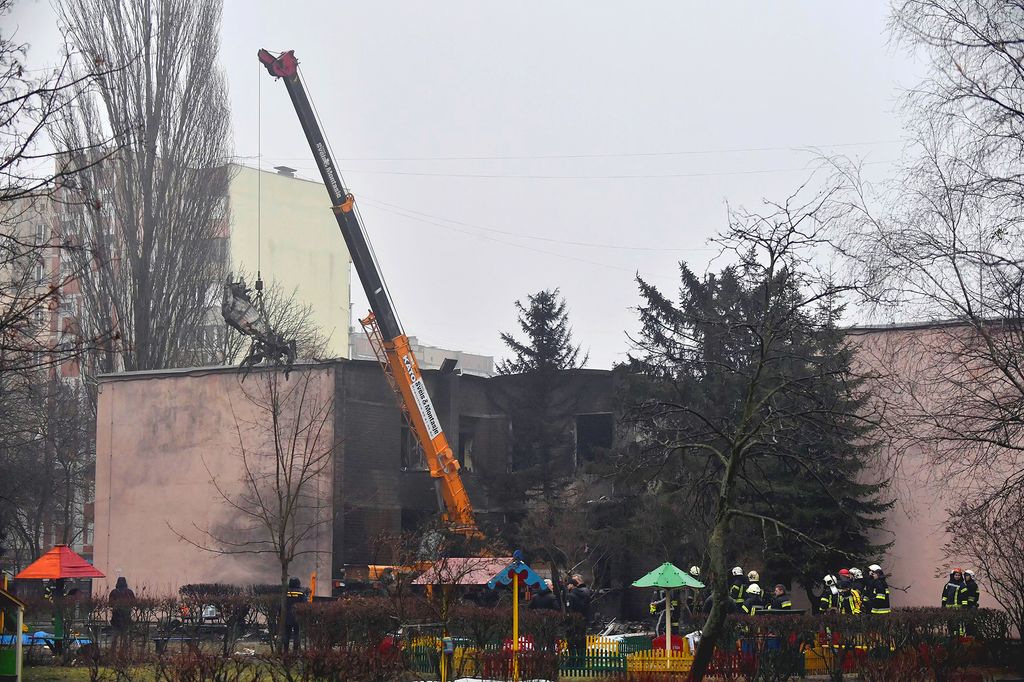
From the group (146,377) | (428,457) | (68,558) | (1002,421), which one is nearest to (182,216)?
(146,377)

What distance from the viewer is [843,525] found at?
1312 inches

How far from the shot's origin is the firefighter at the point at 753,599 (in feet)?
78.3

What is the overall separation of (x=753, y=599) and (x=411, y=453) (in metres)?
18.7

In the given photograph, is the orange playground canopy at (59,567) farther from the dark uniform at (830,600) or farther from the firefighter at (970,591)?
the firefighter at (970,591)

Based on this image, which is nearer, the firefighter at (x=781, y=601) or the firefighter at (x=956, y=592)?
the firefighter at (x=781, y=601)

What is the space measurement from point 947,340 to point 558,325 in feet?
91.4

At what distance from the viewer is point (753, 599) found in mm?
24250

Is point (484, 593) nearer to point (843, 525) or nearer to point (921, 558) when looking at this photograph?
point (843, 525)

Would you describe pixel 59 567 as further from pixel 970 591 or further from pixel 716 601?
pixel 970 591

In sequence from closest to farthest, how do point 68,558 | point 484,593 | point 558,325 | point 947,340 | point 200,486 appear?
point 947,340 < point 68,558 < point 484,593 < point 200,486 < point 558,325

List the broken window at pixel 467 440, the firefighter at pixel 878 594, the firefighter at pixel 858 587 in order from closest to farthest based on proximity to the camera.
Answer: the firefighter at pixel 878 594 < the firefighter at pixel 858 587 < the broken window at pixel 467 440

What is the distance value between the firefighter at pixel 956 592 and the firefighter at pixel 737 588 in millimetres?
3941

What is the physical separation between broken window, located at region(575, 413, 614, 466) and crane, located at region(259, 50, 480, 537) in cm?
937

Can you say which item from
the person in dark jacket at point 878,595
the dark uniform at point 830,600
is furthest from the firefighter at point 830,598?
the person in dark jacket at point 878,595
